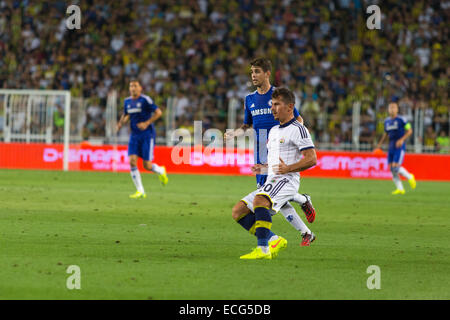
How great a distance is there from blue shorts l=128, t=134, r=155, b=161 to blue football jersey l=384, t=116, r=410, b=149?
274 inches

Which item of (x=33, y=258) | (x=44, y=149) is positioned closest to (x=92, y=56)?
(x=44, y=149)

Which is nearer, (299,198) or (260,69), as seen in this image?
(299,198)

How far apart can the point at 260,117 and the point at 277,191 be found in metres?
1.92

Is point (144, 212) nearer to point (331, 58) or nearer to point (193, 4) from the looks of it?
point (331, 58)

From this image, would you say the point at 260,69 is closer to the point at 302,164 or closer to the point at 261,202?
the point at 302,164

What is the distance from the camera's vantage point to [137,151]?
18.1m

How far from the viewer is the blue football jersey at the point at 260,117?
10250mm

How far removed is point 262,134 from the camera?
34.1 feet

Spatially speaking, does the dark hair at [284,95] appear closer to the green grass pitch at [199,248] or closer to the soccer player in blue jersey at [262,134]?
the soccer player in blue jersey at [262,134]

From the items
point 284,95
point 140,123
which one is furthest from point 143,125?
point 284,95

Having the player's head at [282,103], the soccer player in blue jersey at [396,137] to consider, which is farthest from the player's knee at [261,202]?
the soccer player in blue jersey at [396,137]

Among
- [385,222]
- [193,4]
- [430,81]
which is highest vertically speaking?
[193,4]

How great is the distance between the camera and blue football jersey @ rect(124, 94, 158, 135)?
59.2 feet

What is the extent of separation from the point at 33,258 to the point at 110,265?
0.96 metres
